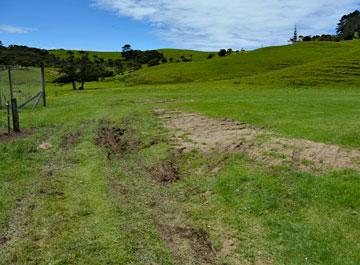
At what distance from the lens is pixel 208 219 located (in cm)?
1040

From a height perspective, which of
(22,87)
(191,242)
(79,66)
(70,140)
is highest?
(79,66)

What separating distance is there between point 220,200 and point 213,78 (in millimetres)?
57791

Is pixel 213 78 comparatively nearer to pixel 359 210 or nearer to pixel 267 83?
pixel 267 83

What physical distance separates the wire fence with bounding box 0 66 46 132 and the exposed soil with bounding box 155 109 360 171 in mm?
17433

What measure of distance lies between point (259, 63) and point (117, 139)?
61659mm

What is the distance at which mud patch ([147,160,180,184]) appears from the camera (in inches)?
529

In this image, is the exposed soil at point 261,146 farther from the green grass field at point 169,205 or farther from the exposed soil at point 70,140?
the exposed soil at point 70,140

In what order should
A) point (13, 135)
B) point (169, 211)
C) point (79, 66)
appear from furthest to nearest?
point (79, 66)
point (13, 135)
point (169, 211)

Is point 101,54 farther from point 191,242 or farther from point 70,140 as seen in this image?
point 191,242

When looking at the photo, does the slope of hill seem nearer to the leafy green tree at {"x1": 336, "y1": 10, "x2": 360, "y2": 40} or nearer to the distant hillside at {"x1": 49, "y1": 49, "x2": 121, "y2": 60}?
the leafy green tree at {"x1": 336, "y1": 10, "x2": 360, "y2": 40}

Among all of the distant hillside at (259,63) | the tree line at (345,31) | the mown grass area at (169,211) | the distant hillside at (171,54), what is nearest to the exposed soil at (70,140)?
the mown grass area at (169,211)

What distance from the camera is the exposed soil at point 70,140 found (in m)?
18.0

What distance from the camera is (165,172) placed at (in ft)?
46.0

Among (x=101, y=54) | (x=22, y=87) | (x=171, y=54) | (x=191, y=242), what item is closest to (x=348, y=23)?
(x=171, y=54)
